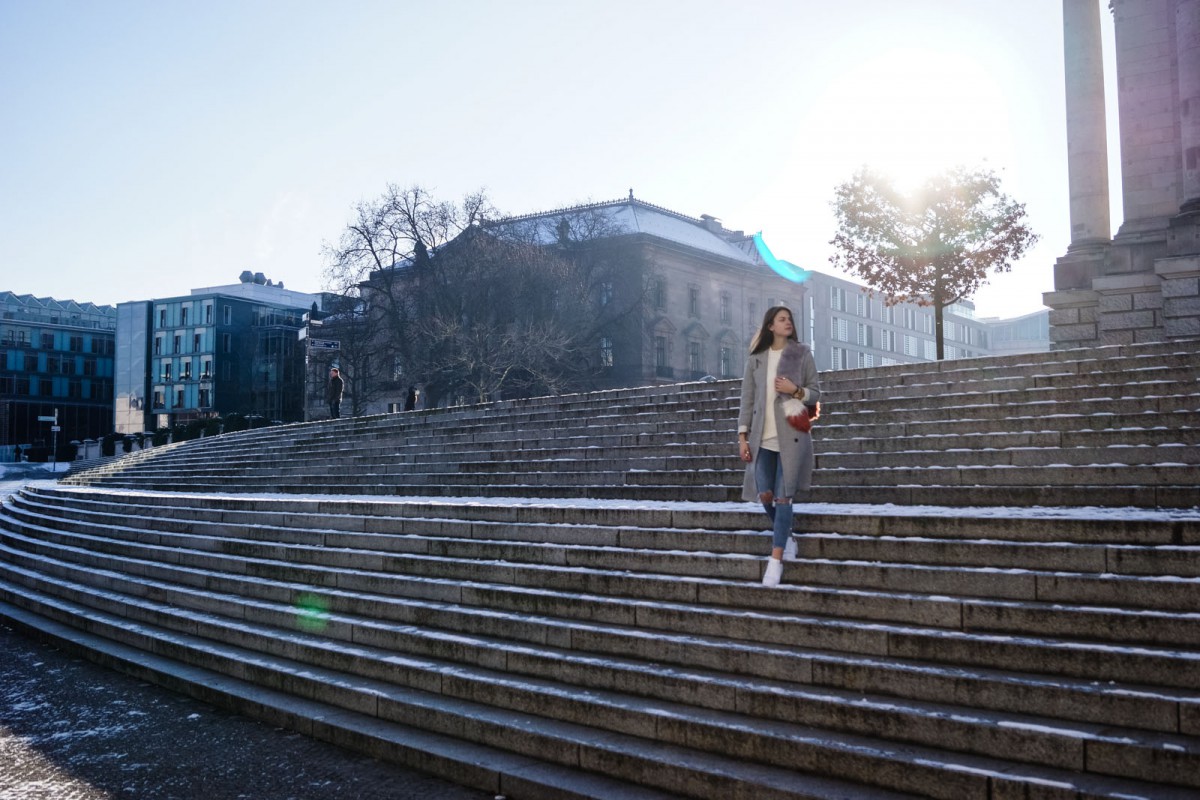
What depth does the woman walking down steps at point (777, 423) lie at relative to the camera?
6.94m

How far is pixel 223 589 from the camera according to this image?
A: 11.1 metres

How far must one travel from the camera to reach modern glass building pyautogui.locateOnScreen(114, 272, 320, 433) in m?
93.3

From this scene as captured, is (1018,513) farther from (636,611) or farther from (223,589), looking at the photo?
(223,589)

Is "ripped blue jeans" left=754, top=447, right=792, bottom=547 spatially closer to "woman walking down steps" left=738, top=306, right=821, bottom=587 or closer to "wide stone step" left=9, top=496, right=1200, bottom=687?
"woman walking down steps" left=738, top=306, right=821, bottom=587

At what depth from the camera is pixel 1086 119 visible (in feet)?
71.8

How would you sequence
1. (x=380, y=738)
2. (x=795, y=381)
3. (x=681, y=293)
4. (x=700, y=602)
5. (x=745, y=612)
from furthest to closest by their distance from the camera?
(x=681, y=293) → (x=700, y=602) → (x=795, y=381) → (x=745, y=612) → (x=380, y=738)

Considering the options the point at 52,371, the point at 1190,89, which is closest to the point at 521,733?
the point at 1190,89

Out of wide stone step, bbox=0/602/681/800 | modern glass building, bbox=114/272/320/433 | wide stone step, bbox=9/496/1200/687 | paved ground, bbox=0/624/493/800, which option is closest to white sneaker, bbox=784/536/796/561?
wide stone step, bbox=9/496/1200/687

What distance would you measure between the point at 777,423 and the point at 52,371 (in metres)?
116

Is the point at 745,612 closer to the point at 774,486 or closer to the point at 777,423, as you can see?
the point at 774,486

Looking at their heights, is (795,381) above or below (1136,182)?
below

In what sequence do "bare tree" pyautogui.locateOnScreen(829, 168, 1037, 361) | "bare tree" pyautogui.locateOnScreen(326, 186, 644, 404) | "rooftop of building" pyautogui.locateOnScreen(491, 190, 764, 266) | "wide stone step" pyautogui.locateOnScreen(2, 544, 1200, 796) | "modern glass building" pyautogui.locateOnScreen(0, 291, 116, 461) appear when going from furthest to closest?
"modern glass building" pyautogui.locateOnScreen(0, 291, 116, 461)
"rooftop of building" pyautogui.locateOnScreen(491, 190, 764, 266)
"bare tree" pyautogui.locateOnScreen(326, 186, 644, 404)
"bare tree" pyautogui.locateOnScreen(829, 168, 1037, 361)
"wide stone step" pyautogui.locateOnScreen(2, 544, 1200, 796)

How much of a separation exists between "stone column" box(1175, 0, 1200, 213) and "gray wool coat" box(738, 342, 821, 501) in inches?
529

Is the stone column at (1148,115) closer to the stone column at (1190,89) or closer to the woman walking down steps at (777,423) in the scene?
the stone column at (1190,89)
